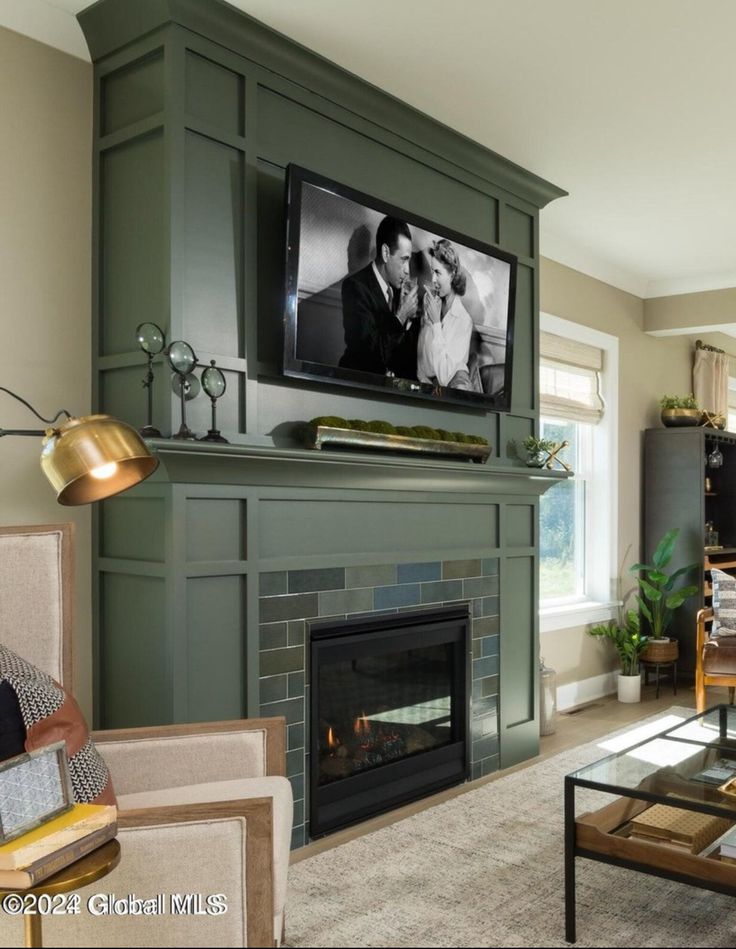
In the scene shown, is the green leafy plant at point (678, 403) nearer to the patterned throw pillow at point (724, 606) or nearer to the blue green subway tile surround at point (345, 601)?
the patterned throw pillow at point (724, 606)

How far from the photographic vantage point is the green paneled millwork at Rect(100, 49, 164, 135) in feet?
9.21

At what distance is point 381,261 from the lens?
11.1ft

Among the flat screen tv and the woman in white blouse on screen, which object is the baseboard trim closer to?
the flat screen tv

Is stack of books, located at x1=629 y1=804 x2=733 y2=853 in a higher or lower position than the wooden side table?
lower

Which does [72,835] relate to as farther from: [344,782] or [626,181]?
[626,181]

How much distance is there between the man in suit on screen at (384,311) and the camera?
327 centimetres

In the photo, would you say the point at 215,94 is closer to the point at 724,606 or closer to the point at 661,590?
the point at 724,606

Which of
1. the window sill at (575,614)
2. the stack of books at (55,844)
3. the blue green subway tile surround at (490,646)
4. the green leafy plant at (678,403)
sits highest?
the green leafy plant at (678,403)

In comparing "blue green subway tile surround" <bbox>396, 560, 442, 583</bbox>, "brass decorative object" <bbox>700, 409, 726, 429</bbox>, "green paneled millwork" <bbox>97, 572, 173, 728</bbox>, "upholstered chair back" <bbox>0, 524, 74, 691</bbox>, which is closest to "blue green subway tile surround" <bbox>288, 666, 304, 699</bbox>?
"green paneled millwork" <bbox>97, 572, 173, 728</bbox>

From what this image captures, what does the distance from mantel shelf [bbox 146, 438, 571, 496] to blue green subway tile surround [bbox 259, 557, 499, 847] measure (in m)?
0.32

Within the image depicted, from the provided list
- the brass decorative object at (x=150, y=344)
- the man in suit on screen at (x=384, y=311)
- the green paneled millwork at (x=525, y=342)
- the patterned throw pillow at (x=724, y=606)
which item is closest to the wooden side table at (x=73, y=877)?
the brass decorative object at (x=150, y=344)

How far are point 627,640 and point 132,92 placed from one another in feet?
14.0

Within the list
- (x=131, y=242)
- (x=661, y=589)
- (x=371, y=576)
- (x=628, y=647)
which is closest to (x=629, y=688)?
(x=628, y=647)

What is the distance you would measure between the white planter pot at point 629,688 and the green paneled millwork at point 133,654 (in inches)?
139
